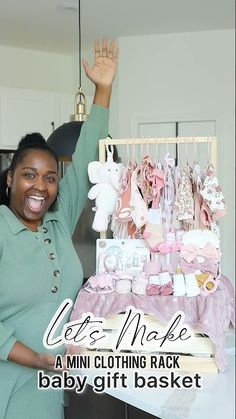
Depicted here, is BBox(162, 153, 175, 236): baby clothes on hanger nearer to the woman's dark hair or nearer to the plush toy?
the plush toy

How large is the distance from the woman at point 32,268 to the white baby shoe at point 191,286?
0.56 ft

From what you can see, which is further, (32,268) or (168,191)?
(168,191)

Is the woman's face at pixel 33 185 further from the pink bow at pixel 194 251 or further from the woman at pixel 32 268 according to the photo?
the pink bow at pixel 194 251

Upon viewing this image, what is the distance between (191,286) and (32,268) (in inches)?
10.0

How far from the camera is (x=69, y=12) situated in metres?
0.71

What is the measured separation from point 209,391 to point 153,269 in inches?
8.2

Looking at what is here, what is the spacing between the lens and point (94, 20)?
2.36ft

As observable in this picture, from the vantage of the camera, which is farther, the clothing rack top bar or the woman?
the clothing rack top bar

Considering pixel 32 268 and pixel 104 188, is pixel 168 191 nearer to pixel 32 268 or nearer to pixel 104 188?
pixel 104 188

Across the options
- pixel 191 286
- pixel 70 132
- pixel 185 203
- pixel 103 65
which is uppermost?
pixel 103 65

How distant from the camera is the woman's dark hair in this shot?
622 millimetres

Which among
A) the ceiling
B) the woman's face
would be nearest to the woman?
the woman's face

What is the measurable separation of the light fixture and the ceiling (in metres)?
0.02

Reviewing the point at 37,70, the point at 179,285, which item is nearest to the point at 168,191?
the point at 179,285
